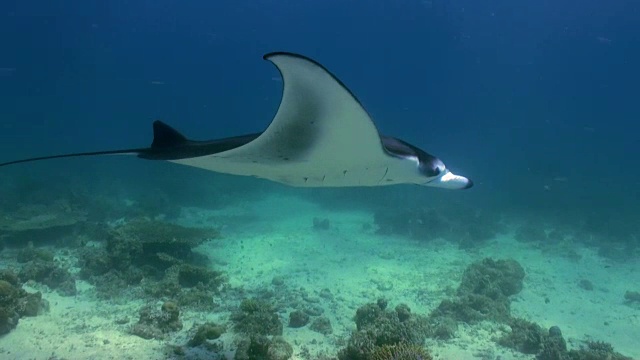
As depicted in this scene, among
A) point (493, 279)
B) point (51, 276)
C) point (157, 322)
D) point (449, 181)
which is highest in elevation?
point (449, 181)

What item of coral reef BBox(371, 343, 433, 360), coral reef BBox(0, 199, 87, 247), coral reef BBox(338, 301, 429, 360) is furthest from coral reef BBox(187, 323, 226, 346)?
coral reef BBox(0, 199, 87, 247)

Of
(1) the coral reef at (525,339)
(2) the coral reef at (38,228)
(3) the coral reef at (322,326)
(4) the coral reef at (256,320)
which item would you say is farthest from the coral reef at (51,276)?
(1) the coral reef at (525,339)

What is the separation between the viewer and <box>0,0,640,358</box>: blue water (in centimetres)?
2880

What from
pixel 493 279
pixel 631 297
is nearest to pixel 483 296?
pixel 493 279

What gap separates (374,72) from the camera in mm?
89312

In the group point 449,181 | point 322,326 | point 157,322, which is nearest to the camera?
point 449,181

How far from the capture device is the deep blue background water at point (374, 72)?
51344mm

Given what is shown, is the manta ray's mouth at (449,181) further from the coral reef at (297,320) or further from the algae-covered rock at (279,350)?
the coral reef at (297,320)

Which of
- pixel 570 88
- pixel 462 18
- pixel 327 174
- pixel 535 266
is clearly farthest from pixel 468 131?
pixel 327 174

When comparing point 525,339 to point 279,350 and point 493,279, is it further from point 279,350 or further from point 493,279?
point 279,350

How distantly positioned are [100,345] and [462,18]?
255 feet

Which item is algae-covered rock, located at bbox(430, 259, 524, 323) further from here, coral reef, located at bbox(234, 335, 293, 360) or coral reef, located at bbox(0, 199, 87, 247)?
coral reef, located at bbox(0, 199, 87, 247)

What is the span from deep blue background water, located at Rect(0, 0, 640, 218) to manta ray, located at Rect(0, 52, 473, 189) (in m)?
29.7

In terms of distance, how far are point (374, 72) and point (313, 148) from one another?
299 feet
